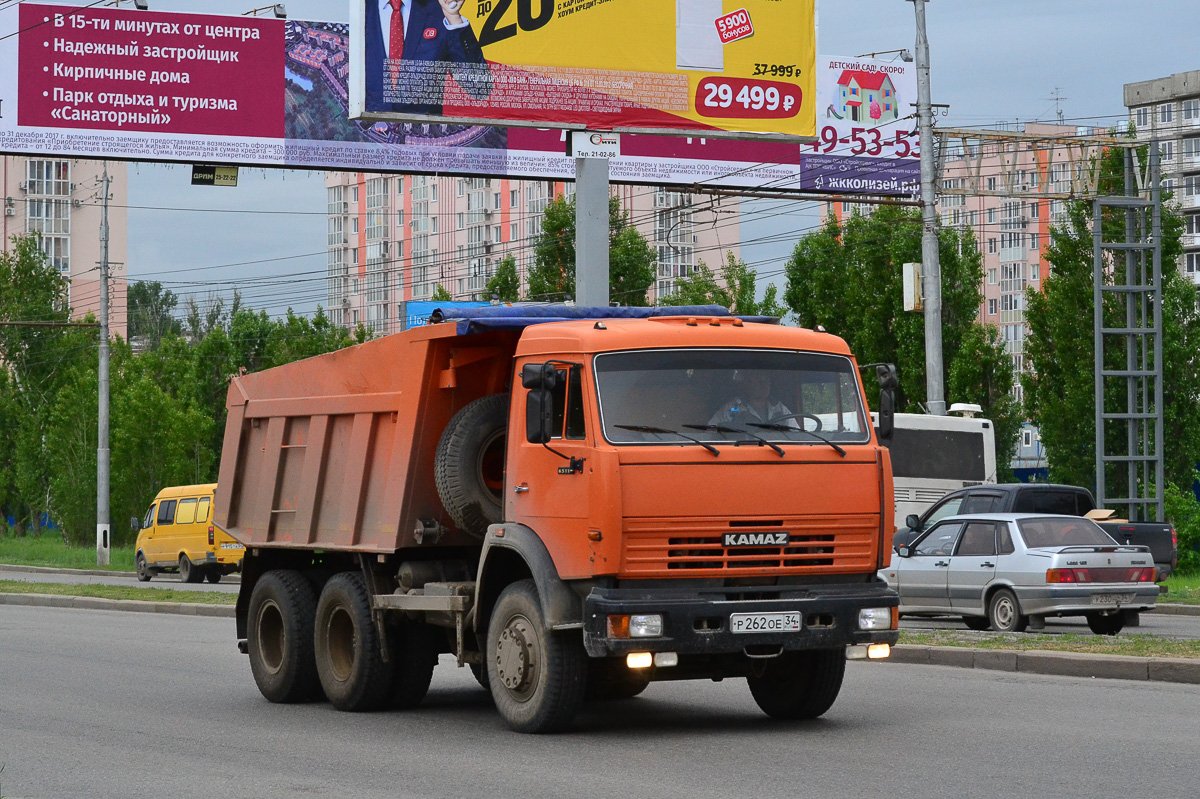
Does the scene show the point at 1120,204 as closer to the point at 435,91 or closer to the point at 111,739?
the point at 435,91

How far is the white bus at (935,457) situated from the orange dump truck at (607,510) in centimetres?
1664

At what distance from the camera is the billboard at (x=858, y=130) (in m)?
40.0

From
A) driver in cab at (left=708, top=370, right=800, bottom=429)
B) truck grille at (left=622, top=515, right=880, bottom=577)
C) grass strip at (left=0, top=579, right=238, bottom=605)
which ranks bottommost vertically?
grass strip at (left=0, top=579, right=238, bottom=605)

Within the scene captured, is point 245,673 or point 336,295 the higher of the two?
point 336,295

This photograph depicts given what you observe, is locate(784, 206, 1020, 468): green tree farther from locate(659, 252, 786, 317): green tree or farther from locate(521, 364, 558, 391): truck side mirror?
locate(521, 364, 558, 391): truck side mirror

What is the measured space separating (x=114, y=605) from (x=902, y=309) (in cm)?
2983

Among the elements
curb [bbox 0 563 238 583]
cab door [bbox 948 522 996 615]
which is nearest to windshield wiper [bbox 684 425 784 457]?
cab door [bbox 948 522 996 615]

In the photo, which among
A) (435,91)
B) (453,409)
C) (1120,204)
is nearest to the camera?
(453,409)

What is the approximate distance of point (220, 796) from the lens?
8109 millimetres

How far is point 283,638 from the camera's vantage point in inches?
503

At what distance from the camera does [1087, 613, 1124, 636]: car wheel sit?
61.1 feet

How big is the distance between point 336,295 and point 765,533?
462 feet

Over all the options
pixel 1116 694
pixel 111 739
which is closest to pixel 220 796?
pixel 111 739

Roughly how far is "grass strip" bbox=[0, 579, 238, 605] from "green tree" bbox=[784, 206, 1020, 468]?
25.5 meters
